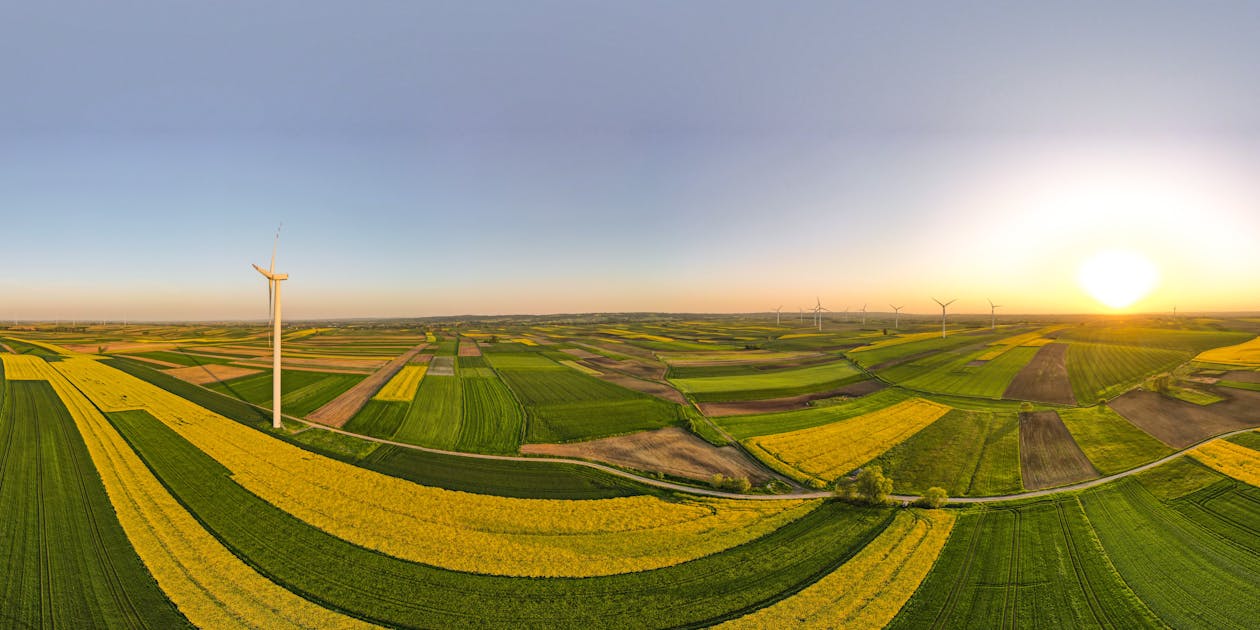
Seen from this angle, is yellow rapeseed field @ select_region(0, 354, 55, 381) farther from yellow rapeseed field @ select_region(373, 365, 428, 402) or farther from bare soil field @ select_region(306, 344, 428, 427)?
yellow rapeseed field @ select_region(373, 365, 428, 402)

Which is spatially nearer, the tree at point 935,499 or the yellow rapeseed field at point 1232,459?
the tree at point 935,499

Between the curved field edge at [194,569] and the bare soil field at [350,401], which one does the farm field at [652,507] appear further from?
the bare soil field at [350,401]

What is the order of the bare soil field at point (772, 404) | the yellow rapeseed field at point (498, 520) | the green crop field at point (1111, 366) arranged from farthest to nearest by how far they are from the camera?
1. the green crop field at point (1111, 366)
2. the bare soil field at point (772, 404)
3. the yellow rapeseed field at point (498, 520)

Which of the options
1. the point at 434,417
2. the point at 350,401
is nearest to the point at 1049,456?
the point at 434,417

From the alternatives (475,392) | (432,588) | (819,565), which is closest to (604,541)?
(432,588)

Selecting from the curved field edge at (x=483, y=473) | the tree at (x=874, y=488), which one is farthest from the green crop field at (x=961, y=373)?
the curved field edge at (x=483, y=473)

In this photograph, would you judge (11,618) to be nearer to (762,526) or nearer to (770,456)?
(762,526)
